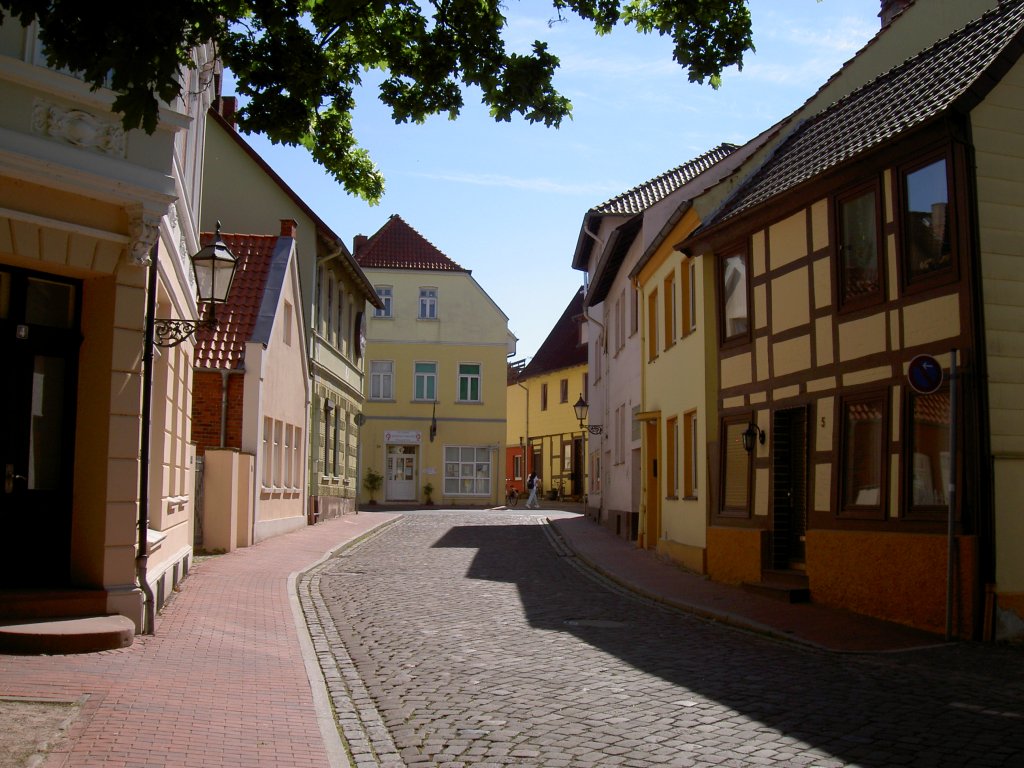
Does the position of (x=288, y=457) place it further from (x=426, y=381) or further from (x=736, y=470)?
(x=426, y=381)

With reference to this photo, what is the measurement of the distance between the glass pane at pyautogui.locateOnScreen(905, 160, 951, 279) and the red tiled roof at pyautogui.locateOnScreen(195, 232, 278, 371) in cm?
1153

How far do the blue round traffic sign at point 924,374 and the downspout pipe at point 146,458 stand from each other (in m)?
7.21

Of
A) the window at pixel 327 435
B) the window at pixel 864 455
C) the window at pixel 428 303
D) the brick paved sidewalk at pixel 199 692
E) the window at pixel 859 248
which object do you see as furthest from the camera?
the window at pixel 428 303

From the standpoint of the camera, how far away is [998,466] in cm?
1090

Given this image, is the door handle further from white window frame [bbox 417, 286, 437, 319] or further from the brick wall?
white window frame [bbox 417, 286, 437, 319]

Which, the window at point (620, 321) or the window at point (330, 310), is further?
the window at point (330, 310)

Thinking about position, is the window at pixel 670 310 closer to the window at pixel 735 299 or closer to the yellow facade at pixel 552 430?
the window at pixel 735 299

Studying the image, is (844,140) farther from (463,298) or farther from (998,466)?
(463,298)

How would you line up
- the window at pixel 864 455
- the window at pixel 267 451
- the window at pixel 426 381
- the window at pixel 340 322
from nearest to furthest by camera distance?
the window at pixel 864 455, the window at pixel 267 451, the window at pixel 340 322, the window at pixel 426 381

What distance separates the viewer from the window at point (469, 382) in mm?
47491

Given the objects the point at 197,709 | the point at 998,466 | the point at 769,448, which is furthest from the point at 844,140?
the point at 197,709

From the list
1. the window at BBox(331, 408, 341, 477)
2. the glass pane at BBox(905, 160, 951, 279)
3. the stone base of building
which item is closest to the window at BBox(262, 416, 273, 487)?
the stone base of building

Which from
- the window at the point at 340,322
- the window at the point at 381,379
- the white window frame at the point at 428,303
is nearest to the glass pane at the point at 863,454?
the window at the point at 340,322

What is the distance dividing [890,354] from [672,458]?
829cm
